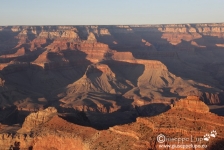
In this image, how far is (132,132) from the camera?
40.6m

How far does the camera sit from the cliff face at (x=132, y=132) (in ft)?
124

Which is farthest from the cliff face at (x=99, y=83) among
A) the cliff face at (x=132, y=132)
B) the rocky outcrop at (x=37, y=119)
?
the cliff face at (x=132, y=132)

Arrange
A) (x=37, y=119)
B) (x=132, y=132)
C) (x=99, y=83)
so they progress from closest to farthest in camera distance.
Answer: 1. (x=132, y=132)
2. (x=37, y=119)
3. (x=99, y=83)

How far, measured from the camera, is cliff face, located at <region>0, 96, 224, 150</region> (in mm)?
37781

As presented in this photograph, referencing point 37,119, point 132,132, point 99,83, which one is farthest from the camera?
point 99,83

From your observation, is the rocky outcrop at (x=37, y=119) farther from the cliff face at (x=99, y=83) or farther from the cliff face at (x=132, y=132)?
the cliff face at (x=99, y=83)

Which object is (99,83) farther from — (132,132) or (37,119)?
(132,132)

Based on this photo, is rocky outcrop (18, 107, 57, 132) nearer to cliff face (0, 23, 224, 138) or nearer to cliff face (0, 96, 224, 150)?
cliff face (0, 96, 224, 150)

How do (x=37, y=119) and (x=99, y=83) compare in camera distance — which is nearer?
(x=37, y=119)

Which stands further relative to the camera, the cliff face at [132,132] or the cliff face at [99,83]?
the cliff face at [99,83]

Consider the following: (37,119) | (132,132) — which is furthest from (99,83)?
(132,132)

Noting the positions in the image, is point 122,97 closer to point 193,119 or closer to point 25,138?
point 25,138

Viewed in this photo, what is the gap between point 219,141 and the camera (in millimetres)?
36219

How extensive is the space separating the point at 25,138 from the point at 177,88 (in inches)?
3135
